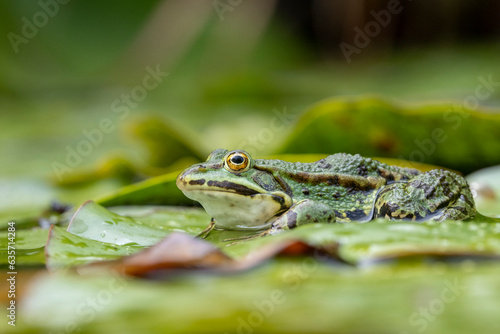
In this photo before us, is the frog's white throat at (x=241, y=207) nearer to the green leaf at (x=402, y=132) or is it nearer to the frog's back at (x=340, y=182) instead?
the frog's back at (x=340, y=182)

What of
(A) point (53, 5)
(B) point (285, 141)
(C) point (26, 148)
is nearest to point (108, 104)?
(C) point (26, 148)

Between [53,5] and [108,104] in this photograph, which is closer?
[108,104]

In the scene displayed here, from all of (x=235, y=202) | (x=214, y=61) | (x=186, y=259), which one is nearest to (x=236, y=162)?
(x=235, y=202)

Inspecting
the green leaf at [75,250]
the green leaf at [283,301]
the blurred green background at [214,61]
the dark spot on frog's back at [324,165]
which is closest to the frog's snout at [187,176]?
the green leaf at [75,250]

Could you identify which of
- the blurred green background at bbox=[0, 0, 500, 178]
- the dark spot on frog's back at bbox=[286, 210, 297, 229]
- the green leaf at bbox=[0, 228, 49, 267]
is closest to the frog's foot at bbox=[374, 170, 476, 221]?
the dark spot on frog's back at bbox=[286, 210, 297, 229]

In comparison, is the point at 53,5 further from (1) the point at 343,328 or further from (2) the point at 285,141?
(1) the point at 343,328

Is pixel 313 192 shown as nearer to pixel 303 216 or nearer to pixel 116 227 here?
pixel 303 216

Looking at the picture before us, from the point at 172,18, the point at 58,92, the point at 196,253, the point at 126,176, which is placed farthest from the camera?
the point at 58,92
